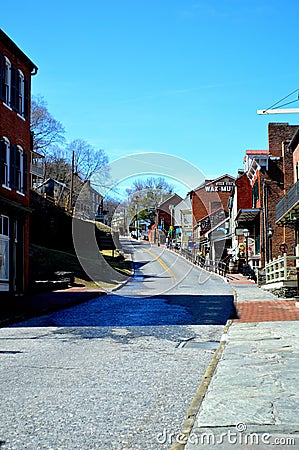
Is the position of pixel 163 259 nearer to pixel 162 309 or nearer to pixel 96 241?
pixel 96 241

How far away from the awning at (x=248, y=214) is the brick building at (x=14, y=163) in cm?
2045

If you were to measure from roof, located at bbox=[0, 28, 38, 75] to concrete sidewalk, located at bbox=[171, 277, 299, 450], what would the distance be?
16.0m

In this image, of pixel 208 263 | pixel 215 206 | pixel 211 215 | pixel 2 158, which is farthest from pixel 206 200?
pixel 2 158

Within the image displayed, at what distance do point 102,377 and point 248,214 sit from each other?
36.8 m

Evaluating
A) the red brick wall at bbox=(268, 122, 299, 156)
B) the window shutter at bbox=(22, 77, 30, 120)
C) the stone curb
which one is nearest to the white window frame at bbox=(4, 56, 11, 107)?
the window shutter at bbox=(22, 77, 30, 120)

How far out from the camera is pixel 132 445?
5.40m

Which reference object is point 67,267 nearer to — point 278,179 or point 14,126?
point 278,179

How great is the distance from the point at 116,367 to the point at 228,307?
39.0 feet

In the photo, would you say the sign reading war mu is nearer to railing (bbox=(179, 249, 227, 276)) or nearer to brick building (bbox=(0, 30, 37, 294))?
railing (bbox=(179, 249, 227, 276))

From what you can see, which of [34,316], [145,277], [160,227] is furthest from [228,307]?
[160,227]

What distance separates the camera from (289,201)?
30391 mm

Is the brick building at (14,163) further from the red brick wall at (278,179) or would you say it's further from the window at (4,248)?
the red brick wall at (278,179)

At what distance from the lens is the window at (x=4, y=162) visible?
23.1 m

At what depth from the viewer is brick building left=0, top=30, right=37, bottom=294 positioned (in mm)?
23438
